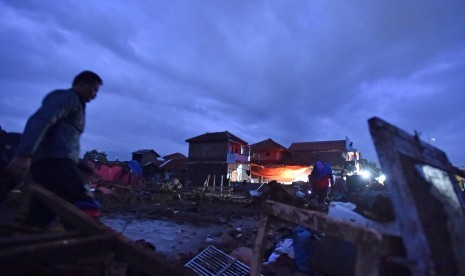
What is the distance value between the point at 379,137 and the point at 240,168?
128 feet

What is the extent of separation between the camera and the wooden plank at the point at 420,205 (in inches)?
54.0

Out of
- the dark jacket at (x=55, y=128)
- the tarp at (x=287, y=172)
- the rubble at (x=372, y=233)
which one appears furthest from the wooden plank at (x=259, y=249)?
the tarp at (x=287, y=172)

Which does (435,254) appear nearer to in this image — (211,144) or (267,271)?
(267,271)

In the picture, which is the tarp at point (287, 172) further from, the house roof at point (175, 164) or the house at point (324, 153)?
the house roof at point (175, 164)

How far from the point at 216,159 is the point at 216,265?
3608 centimetres

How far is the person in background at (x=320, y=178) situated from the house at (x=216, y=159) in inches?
1082

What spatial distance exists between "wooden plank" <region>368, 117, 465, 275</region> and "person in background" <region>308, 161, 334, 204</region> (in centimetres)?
844

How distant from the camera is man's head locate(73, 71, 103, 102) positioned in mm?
2727

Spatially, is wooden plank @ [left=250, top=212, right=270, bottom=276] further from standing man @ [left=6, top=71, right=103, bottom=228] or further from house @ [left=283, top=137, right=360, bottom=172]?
house @ [left=283, top=137, right=360, bottom=172]

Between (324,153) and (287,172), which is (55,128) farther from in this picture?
(324,153)

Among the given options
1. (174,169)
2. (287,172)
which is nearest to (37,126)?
(287,172)

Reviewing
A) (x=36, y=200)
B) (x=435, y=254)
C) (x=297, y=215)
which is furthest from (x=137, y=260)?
(x=435, y=254)

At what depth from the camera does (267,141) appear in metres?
42.9

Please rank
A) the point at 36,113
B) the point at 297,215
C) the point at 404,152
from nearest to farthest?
the point at 404,152
the point at 297,215
the point at 36,113
